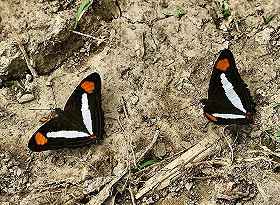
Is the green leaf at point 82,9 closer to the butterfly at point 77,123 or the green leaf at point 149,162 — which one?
the butterfly at point 77,123

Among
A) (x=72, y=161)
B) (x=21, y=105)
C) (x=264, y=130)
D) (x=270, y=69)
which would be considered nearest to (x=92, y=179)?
(x=72, y=161)

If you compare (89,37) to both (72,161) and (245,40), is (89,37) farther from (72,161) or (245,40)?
A: (245,40)

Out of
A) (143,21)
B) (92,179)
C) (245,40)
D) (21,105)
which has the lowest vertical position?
(92,179)

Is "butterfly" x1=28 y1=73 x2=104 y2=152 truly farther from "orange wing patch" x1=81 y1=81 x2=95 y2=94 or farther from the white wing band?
the white wing band

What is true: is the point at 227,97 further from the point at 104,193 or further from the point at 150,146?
the point at 104,193

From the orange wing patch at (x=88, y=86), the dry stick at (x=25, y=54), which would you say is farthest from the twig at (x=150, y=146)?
the dry stick at (x=25, y=54)

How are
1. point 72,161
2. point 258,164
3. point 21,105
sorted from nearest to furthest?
point 258,164
point 72,161
point 21,105

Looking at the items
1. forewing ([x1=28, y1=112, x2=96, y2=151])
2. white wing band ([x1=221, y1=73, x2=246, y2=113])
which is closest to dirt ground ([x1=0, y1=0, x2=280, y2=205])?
forewing ([x1=28, y1=112, x2=96, y2=151])
